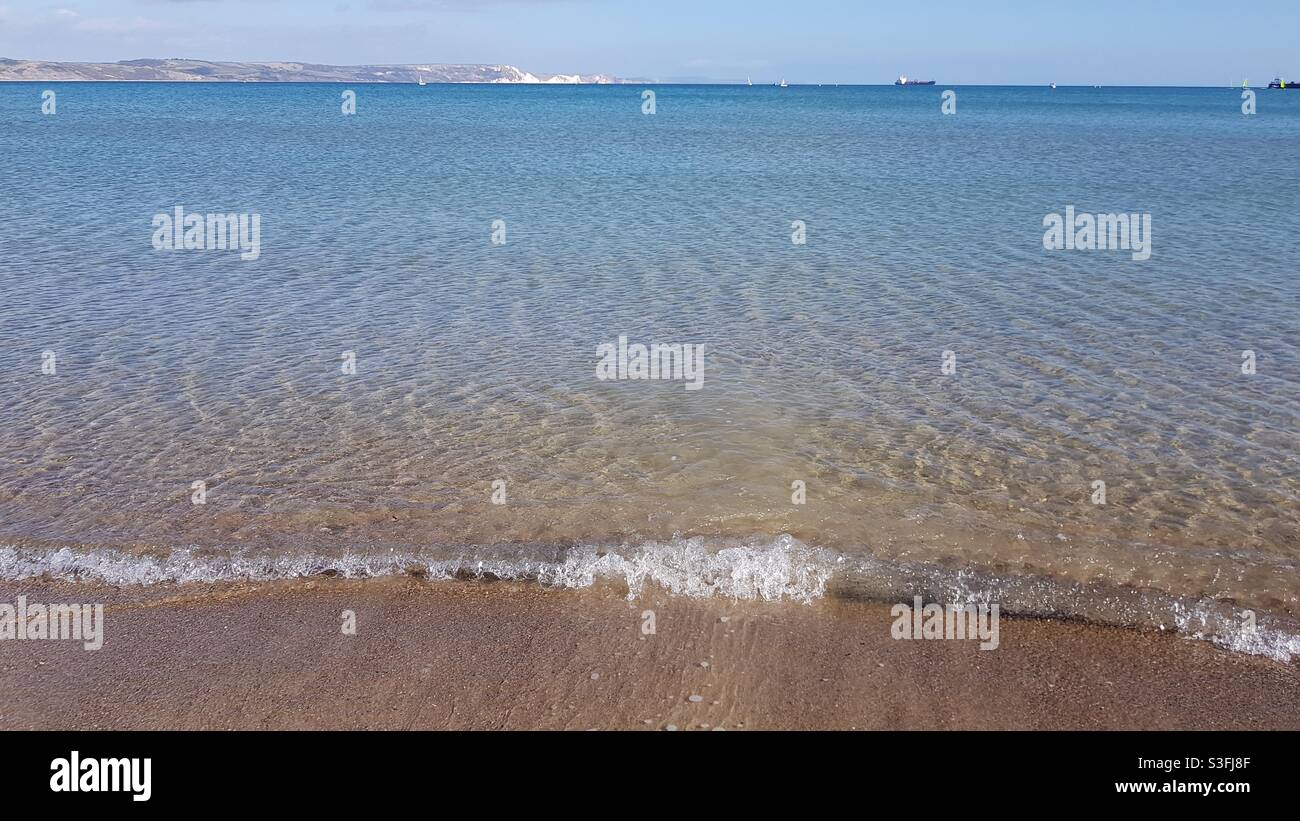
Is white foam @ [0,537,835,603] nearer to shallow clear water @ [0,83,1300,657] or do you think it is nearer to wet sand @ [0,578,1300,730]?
shallow clear water @ [0,83,1300,657]

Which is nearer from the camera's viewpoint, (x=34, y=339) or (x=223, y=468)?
(x=223, y=468)

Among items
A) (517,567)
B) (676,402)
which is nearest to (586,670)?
(517,567)

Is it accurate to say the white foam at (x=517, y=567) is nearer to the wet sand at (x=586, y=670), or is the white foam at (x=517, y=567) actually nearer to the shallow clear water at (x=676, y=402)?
the shallow clear water at (x=676, y=402)

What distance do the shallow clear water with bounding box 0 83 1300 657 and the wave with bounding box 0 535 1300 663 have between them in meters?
0.03

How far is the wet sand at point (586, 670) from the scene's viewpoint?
18.7ft

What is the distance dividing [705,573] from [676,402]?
408 cm

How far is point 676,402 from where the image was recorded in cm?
1124

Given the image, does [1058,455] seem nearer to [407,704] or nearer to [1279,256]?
[407,704]

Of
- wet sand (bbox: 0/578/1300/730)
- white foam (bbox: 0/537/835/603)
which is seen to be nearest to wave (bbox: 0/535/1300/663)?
white foam (bbox: 0/537/835/603)

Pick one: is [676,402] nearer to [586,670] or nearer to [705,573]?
[705,573]

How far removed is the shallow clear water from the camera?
7.79 m
